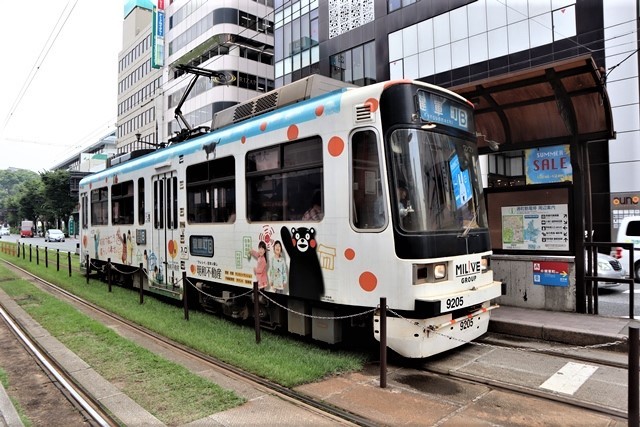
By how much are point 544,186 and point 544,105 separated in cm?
144

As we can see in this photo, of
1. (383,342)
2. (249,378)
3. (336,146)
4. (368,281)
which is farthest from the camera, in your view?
(336,146)

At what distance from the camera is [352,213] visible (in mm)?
5617

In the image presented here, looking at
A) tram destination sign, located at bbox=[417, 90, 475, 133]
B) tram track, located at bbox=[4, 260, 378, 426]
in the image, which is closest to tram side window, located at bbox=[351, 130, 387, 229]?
tram destination sign, located at bbox=[417, 90, 475, 133]

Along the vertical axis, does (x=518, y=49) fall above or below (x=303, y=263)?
above

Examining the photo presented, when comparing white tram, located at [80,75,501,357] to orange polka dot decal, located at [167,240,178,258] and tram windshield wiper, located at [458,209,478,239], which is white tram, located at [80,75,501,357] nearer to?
tram windshield wiper, located at [458,209,478,239]

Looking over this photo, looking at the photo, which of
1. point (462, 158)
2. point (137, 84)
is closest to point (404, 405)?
point (462, 158)

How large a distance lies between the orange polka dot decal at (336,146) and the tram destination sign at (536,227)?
14.9 feet

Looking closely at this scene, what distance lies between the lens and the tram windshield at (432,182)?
17.4ft

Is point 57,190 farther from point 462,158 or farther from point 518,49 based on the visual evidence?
point 462,158

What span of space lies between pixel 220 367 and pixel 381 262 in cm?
235

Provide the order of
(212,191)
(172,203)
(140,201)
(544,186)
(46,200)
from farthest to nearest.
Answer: (46,200), (140,201), (172,203), (544,186), (212,191)

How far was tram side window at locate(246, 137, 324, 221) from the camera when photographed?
610cm

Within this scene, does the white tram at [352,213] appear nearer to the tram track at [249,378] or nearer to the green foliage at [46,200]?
the tram track at [249,378]

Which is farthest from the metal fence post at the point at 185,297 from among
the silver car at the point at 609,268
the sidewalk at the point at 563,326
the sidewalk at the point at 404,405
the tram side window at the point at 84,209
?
the silver car at the point at 609,268
